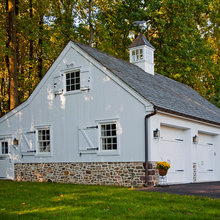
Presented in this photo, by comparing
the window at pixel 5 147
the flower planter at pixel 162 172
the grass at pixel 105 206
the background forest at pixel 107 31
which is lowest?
the grass at pixel 105 206

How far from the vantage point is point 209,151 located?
1903 cm

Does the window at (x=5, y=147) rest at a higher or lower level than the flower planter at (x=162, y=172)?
higher

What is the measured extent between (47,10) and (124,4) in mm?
6217

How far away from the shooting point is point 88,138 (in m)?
15.3

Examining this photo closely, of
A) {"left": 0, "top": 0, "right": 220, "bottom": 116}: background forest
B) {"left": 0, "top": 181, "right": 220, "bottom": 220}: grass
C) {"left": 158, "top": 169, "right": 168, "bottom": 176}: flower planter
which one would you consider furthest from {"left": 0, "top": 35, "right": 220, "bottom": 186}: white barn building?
{"left": 0, "top": 0, "right": 220, "bottom": 116}: background forest

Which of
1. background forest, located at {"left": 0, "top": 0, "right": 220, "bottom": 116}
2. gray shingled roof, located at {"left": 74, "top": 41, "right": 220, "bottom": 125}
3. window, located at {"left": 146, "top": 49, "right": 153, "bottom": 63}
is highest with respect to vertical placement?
background forest, located at {"left": 0, "top": 0, "right": 220, "bottom": 116}

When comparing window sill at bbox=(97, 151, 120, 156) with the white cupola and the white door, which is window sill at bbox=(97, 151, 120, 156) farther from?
the white cupola

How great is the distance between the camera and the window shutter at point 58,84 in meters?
16.6

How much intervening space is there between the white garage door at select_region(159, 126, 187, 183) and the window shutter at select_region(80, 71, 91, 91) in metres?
3.53

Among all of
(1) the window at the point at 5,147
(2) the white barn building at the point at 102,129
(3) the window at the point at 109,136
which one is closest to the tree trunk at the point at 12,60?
(2) the white barn building at the point at 102,129

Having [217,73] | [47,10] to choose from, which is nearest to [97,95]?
[47,10]

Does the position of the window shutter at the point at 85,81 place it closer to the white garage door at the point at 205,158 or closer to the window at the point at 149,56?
the window at the point at 149,56

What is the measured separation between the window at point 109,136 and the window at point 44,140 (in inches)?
125

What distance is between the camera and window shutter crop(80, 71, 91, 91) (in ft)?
51.1
